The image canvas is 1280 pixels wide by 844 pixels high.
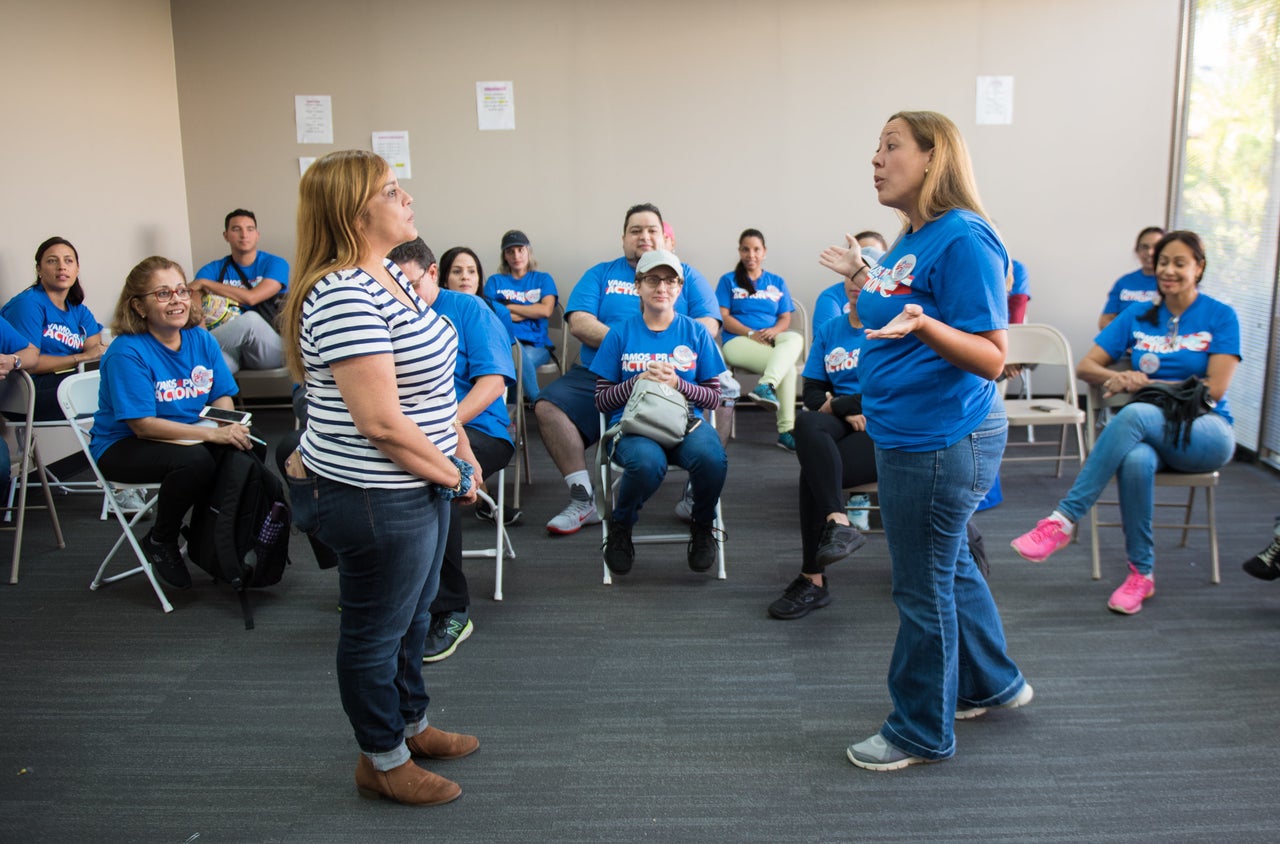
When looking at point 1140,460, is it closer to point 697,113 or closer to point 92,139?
point 697,113

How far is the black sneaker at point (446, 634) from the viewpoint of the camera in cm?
316

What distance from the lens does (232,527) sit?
3.45 m

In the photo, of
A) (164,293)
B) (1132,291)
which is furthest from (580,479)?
(1132,291)

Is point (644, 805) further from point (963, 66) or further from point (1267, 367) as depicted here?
point (963, 66)

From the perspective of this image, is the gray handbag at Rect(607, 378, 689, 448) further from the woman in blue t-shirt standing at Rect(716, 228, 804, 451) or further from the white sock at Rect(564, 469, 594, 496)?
the woman in blue t-shirt standing at Rect(716, 228, 804, 451)

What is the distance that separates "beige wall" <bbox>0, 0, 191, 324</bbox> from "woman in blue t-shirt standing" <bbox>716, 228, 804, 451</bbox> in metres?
3.89

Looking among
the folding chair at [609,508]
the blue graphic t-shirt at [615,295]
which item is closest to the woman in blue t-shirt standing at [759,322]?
the blue graphic t-shirt at [615,295]

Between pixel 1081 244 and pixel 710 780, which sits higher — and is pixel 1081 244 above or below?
above

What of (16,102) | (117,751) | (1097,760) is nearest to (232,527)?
(117,751)

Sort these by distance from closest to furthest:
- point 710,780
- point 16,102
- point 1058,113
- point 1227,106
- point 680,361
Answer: point 710,780
point 680,361
point 16,102
point 1227,106
point 1058,113

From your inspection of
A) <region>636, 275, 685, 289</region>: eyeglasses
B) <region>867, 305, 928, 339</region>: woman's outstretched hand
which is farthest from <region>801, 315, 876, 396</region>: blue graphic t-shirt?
<region>867, 305, 928, 339</region>: woman's outstretched hand

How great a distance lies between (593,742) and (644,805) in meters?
0.33

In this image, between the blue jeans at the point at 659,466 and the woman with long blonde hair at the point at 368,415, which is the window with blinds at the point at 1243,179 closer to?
the blue jeans at the point at 659,466

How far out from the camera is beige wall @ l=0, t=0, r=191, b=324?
526cm
